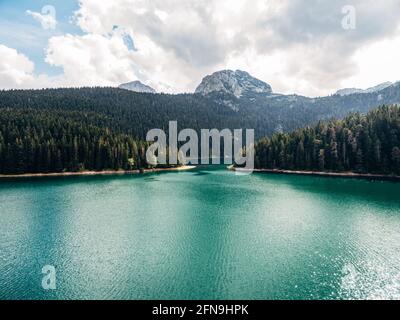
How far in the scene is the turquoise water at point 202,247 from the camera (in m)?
24.4

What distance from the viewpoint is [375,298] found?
75.4 feet

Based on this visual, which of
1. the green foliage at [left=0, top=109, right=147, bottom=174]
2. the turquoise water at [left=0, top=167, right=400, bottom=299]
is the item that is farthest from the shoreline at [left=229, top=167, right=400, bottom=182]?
the green foliage at [left=0, top=109, right=147, bottom=174]

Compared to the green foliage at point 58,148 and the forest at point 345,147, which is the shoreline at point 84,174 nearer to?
the green foliage at point 58,148

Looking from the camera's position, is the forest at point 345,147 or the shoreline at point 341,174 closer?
the shoreline at point 341,174

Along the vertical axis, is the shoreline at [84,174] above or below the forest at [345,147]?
below

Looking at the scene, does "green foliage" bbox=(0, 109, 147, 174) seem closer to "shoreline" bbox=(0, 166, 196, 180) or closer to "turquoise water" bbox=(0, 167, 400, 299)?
"shoreline" bbox=(0, 166, 196, 180)

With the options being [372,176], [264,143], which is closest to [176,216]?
[372,176]

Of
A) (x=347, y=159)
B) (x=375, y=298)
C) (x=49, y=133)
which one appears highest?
(x=49, y=133)

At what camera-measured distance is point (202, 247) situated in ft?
114

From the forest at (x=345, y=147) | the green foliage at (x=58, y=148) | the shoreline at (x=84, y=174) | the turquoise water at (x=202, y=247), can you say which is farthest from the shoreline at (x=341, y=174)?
the green foliage at (x=58, y=148)

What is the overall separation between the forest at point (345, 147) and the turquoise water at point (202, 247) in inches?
1884

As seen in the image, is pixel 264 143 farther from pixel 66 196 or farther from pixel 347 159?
pixel 66 196

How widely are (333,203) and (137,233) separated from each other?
45049mm

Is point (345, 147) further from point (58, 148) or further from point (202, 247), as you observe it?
point (58, 148)
